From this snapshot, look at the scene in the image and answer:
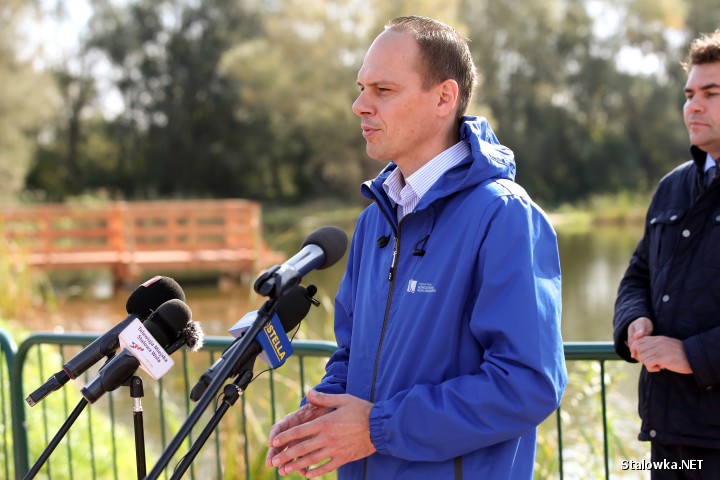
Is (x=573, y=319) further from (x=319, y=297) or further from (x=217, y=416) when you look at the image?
(x=217, y=416)

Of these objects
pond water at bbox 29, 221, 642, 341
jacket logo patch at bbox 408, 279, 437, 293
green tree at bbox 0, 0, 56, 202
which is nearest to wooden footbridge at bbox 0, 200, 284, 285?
pond water at bbox 29, 221, 642, 341

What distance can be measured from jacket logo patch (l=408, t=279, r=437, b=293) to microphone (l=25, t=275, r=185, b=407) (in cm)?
60

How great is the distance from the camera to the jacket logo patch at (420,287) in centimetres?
179

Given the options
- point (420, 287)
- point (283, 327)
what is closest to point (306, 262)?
point (283, 327)

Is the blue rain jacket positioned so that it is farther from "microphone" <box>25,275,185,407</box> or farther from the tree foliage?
the tree foliage

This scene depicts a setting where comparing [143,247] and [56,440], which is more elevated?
[143,247]

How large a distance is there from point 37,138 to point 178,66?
681 centimetres

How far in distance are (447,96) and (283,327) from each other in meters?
0.66

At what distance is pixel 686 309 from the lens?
231 cm

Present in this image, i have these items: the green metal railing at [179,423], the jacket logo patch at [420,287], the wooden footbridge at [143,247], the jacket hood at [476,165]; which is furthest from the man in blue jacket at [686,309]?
the wooden footbridge at [143,247]

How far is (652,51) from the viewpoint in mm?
36375

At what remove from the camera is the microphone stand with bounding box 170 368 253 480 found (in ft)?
5.07

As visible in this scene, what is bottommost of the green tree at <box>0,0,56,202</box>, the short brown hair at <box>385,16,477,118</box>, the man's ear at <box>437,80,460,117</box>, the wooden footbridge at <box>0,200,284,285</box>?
the man's ear at <box>437,80,460,117</box>

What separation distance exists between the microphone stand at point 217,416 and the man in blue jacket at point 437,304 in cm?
16
